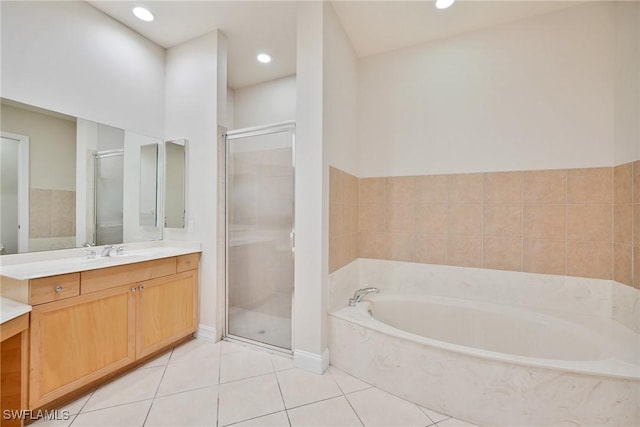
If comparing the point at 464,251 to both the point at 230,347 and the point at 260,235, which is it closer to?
the point at 260,235

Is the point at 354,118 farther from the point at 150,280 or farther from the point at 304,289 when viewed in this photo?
the point at 150,280

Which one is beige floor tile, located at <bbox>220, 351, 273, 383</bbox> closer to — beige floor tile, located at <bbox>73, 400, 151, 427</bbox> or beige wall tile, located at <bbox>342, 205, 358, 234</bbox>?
beige floor tile, located at <bbox>73, 400, 151, 427</bbox>

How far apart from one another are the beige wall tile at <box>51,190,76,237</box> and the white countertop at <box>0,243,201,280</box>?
0.54 ft

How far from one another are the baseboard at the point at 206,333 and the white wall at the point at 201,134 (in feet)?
0.14

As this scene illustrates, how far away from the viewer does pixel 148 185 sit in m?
2.61

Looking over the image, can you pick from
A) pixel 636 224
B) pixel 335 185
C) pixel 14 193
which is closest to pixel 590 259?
pixel 636 224

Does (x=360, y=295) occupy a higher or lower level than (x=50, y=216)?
lower

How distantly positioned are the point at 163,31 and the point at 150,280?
89.2 inches

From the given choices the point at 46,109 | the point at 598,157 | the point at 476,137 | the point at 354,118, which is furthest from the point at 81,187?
the point at 598,157

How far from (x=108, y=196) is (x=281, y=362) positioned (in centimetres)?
201

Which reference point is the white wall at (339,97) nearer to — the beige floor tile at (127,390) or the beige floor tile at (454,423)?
the beige floor tile at (454,423)

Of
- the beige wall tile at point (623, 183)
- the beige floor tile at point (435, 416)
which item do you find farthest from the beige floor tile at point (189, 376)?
the beige wall tile at point (623, 183)

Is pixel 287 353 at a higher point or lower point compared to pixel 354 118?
lower

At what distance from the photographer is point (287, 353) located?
225 cm
